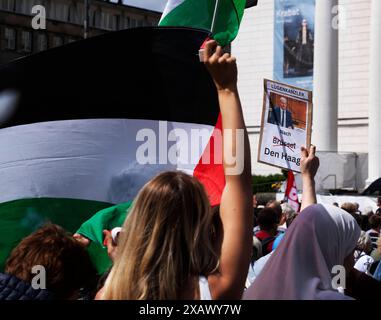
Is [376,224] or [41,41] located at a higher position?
[41,41]

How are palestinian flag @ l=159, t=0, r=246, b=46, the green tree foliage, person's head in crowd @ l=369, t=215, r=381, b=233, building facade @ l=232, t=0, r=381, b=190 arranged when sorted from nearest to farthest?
1. palestinian flag @ l=159, t=0, r=246, b=46
2. person's head in crowd @ l=369, t=215, r=381, b=233
3. building facade @ l=232, t=0, r=381, b=190
4. the green tree foliage

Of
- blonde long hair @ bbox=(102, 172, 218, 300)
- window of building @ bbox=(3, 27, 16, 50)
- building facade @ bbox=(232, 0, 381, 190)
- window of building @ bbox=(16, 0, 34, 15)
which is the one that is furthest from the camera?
window of building @ bbox=(16, 0, 34, 15)

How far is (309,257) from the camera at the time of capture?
273 centimetres

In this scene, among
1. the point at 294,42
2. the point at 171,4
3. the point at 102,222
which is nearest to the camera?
the point at 102,222

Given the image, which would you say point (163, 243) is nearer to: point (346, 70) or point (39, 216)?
point (39, 216)

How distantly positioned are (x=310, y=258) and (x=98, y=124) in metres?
2.08

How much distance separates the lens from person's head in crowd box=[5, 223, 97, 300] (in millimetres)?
2631

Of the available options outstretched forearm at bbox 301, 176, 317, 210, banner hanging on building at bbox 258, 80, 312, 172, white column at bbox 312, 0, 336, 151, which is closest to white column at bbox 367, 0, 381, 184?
white column at bbox 312, 0, 336, 151

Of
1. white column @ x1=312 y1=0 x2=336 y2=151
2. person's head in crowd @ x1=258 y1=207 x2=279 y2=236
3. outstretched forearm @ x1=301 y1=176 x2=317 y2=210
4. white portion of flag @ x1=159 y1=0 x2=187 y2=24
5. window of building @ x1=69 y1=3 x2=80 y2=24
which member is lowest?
person's head in crowd @ x1=258 y1=207 x2=279 y2=236

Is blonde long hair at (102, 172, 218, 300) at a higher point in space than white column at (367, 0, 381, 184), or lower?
lower

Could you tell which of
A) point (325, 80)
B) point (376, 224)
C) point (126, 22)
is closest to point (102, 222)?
point (376, 224)

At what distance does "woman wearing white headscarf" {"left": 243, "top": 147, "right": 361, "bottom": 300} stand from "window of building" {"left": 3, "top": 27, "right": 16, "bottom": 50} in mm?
53354

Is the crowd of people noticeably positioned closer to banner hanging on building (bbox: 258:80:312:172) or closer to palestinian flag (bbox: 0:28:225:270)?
palestinian flag (bbox: 0:28:225:270)

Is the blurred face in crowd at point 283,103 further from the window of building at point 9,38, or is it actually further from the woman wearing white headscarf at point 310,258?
the window of building at point 9,38
